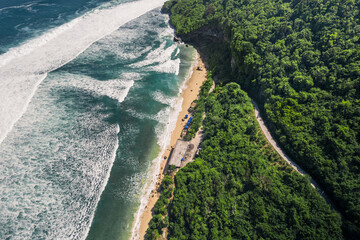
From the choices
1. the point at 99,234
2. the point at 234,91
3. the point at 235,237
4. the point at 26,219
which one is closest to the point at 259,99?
the point at 234,91

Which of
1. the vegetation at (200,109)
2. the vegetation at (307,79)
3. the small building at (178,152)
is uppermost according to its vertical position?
the vegetation at (307,79)

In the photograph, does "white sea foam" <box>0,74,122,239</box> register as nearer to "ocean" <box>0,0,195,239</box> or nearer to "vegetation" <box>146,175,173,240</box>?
"ocean" <box>0,0,195,239</box>

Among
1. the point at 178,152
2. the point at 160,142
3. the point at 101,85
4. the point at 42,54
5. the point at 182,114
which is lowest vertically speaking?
the point at 160,142

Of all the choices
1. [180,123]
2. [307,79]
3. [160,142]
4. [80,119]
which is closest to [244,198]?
[160,142]

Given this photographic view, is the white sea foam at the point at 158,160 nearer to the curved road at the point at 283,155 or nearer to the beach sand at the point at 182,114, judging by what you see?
the beach sand at the point at 182,114

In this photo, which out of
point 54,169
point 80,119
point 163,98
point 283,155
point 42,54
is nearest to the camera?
point 283,155

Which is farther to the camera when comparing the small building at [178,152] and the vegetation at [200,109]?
the vegetation at [200,109]

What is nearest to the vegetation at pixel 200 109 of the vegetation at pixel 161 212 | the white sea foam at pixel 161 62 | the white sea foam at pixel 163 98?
the white sea foam at pixel 163 98

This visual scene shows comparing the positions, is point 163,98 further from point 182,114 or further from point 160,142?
point 160,142
